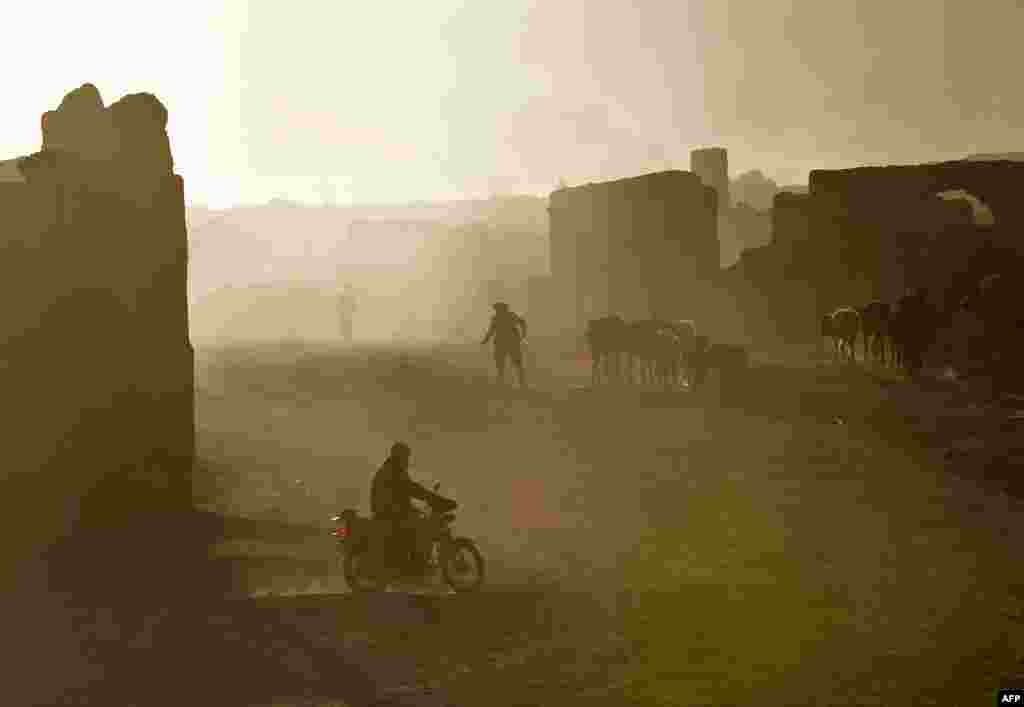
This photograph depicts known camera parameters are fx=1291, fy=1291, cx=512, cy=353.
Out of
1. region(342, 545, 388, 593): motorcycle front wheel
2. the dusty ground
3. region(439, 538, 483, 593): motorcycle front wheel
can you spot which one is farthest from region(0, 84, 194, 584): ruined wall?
region(439, 538, 483, 593): motorcycle front wheel

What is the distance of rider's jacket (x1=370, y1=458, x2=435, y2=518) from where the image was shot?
38.5ft

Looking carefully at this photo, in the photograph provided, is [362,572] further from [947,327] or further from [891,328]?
[947,327]

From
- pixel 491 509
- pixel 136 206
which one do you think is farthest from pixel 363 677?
pixel 136 206

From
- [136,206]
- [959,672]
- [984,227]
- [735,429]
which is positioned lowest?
[959,672]

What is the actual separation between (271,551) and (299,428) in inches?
363

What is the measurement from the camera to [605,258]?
1735 inches

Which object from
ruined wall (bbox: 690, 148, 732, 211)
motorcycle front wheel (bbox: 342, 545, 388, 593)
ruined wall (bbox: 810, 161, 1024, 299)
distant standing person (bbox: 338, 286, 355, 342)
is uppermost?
ruined wall (bbox: 690, 148, 732, 211)

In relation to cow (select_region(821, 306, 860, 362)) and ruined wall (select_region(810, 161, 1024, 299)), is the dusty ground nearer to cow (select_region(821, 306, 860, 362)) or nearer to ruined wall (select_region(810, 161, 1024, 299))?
cow (select_region(821, 306, 860, 362))

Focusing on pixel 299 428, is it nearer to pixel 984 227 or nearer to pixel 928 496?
pixel 928 496

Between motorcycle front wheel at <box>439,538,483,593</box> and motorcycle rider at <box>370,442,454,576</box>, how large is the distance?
24cm

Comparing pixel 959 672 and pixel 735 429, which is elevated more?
pixel 735 429

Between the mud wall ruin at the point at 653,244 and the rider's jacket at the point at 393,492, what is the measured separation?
3009 centimetres

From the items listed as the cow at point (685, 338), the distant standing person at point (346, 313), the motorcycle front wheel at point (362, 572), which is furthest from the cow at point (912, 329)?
the distant standing person at point (346, 313)

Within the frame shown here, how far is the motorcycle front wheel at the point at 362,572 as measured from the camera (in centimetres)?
1152
